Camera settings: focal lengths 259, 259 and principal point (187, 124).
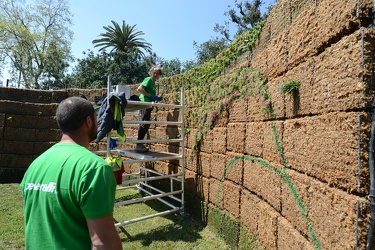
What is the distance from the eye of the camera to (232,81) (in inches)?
132

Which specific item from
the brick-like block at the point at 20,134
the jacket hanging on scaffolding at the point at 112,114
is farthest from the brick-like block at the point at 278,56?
the brick-like block at the point at 20,134

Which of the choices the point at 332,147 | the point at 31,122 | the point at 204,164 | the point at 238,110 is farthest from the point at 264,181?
the point at 31,122

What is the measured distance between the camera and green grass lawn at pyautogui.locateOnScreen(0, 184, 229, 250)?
3482 mm

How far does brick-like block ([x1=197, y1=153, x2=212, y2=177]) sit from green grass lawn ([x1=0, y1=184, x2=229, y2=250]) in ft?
2.64

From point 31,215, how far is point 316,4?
7.24 feet

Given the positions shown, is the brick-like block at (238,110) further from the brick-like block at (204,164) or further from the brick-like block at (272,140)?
the brick-like block at (204,164)

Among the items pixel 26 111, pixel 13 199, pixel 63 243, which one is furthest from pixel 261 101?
pixel 26 111

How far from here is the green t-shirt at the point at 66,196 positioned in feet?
3.71

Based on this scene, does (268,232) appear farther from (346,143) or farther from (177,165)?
(177,165)

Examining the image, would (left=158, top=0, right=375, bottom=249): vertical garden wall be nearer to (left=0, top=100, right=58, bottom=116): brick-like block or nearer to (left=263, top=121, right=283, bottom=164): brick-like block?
(left=263, top=121, right=283, bottom=164): brick-like block

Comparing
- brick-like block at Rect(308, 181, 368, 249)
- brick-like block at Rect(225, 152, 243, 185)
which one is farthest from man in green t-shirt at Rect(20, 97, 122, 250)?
brick-like block at Rect(225, 152, 243, 185)

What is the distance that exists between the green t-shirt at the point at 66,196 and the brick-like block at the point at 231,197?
2.13m

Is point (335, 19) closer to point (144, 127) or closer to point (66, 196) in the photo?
point (66, 196)

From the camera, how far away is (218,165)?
11.8ft
